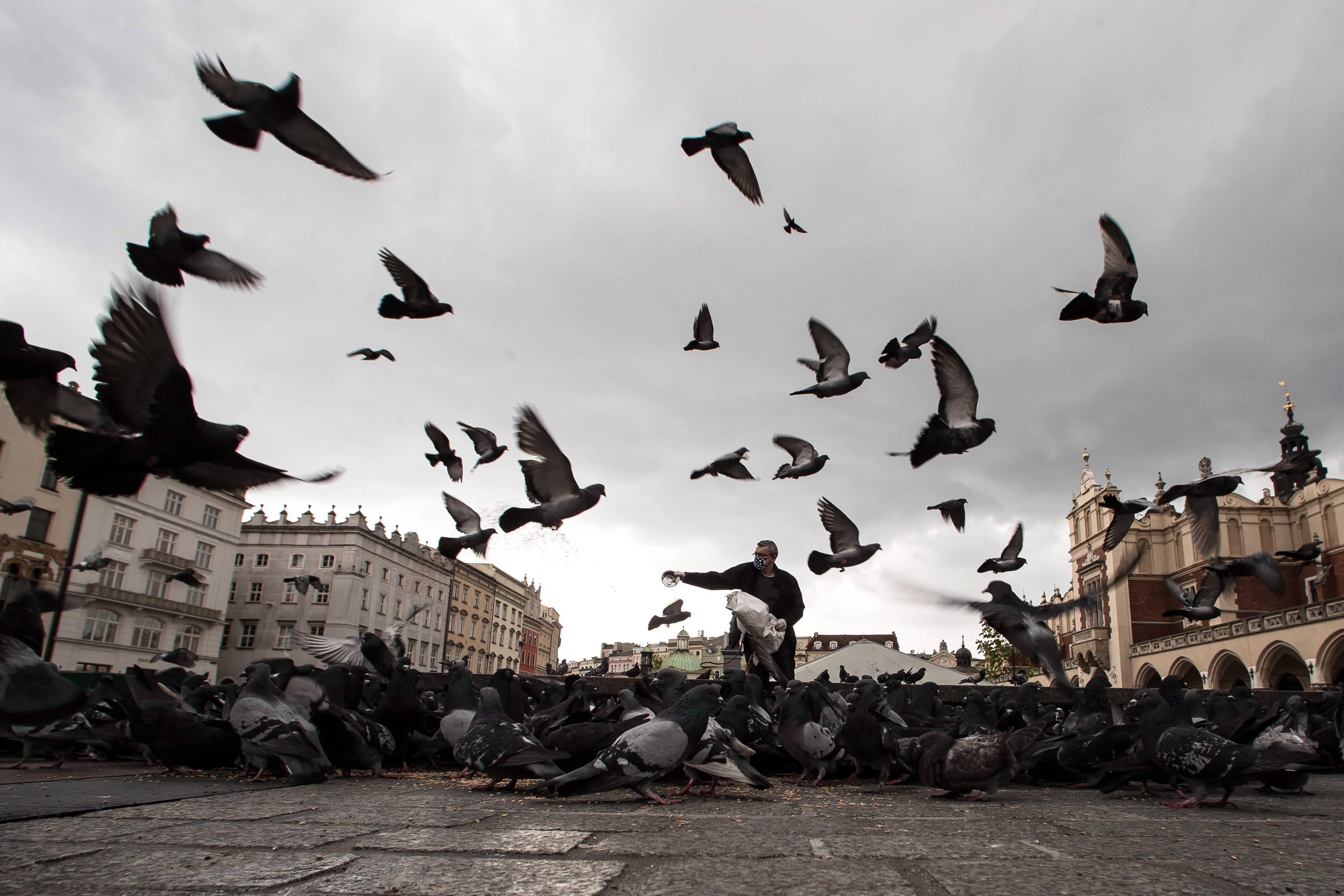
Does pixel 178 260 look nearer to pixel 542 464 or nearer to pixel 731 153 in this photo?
pixel 542 464

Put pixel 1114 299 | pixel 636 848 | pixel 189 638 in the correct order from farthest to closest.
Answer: pixel 189 638 < pixel 1114 299 < pixel 636 848

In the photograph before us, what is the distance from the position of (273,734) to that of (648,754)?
9.06 ft

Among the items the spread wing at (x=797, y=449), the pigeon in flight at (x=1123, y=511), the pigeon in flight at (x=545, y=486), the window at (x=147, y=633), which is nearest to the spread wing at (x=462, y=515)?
the pigeon in flight at (x=545, y=486)

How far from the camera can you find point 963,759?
527cm

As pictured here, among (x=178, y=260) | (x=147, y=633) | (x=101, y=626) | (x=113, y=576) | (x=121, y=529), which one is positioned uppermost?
(x=121, y=529)

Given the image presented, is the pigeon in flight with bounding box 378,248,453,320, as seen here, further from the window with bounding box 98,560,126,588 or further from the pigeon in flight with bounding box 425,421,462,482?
the window with bounding box 98,560,126,588

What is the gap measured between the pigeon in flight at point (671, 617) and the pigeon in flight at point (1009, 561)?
256 inches

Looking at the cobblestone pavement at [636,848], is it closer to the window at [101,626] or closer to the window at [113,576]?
the window at [101,626]

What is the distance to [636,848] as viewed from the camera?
9.87 feet

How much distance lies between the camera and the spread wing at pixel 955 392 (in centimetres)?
813

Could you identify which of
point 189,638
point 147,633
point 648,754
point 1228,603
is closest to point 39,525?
point 147,633

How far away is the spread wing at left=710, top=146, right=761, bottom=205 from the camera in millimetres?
7711

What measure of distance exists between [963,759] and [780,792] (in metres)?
1.34

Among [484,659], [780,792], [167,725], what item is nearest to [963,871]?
[780,792]
